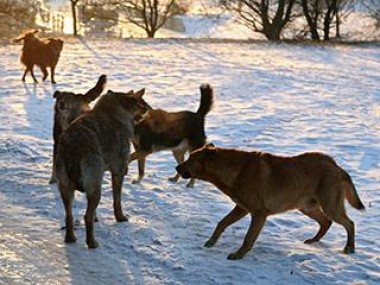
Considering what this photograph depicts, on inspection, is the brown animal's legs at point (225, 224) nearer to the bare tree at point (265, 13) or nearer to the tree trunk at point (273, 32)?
the bare tree at point (265, 13)

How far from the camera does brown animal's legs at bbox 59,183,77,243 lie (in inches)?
226

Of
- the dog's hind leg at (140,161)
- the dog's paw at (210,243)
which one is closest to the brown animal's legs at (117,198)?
the dog's paw at (210,243)

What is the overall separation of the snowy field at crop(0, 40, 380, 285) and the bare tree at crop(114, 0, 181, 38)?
28635mm

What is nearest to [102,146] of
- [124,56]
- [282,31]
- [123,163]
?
[123,163]

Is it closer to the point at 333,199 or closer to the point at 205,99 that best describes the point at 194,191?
the point at 205,99

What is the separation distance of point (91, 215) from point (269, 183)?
1.68m

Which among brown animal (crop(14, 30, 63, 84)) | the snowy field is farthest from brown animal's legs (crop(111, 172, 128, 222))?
brown animal (crop(14, 30, 63, 84))

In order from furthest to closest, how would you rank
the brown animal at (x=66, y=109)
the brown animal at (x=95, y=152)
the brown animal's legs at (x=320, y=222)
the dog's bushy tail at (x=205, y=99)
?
the dog's bushy tail at (x=205, y=99)
the brown animal at (x=66, y=109)
the brown animal's legs at (x=320, y=222)
the brown animal at (x=95, y=152)

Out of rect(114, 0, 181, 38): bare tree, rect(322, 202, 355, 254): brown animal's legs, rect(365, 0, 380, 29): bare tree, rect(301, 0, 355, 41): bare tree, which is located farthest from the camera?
rect(114, 0, 181, 38): bare tree

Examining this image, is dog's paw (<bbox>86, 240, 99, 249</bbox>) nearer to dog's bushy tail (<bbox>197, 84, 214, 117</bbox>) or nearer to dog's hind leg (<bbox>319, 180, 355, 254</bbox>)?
dog's hind leg (<bbox>319, 180, 355, 254</bbox>)

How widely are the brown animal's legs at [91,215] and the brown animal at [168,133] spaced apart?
8.42 feet

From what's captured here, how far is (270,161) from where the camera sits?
598cm

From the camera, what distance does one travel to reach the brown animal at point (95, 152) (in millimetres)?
5668

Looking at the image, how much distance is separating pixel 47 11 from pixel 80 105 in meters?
40.4
